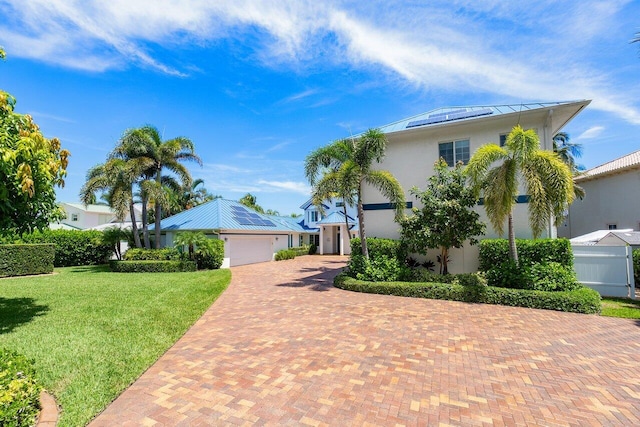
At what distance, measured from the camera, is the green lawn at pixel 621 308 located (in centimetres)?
865

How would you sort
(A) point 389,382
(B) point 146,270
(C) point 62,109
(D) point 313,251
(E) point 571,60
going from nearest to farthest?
1. (A) point 389,382
2. (E) point 571,60
3. (C) point 62,109
4. (B) point 146,270
5. (D) point 313,251

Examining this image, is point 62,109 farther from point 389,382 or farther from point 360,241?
point 389,382

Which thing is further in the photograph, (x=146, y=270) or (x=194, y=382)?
(x=146, y=270)

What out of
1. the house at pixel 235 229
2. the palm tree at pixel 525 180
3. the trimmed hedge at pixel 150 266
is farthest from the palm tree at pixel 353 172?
the trimmed hedge at pixel 150 266

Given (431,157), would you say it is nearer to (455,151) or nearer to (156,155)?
(455,151)

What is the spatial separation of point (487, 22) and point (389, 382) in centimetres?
1029

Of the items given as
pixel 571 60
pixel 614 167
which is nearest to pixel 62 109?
pixel 571 60

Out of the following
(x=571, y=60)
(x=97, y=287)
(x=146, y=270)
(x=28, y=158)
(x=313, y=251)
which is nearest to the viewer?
(x=28, y=158)

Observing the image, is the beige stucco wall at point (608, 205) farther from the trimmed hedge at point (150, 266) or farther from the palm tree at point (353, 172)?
the trimmed hedge at point (150, 266)

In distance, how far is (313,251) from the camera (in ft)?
115

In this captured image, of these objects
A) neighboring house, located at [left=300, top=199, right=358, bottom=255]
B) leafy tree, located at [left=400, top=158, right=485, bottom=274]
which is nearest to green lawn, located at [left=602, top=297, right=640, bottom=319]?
leafy tree, located at [left=400, top=158, right=485, bottom=274]

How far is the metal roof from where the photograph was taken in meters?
18.4

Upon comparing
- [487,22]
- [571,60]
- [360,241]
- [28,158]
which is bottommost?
[360,241]

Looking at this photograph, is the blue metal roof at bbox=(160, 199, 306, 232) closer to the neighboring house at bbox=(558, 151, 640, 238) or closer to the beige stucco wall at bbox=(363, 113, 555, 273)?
the beige stucco wall at bbox=(363, 113, 555, 273)
